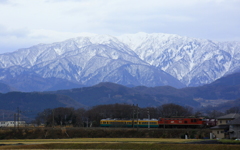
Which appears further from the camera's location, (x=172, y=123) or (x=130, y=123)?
(x=130, y=123)

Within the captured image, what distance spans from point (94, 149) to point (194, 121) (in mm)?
51587

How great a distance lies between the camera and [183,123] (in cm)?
11738

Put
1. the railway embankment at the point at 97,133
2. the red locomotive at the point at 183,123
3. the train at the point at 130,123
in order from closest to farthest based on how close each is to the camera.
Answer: the railway embankment at the point at 97,133 → the red locomotive at the point at 183,123 → the train at the point at 130,123

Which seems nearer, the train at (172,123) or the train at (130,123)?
the train at (172,123)

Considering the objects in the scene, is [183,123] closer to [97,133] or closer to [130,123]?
[130,123]

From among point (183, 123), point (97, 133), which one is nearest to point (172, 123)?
point (183, 123)

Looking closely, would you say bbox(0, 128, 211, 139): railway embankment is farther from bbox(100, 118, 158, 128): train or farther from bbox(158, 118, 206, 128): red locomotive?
bbox(100, 118, 158, 128): train

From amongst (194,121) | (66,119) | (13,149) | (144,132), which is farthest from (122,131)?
(66,119)

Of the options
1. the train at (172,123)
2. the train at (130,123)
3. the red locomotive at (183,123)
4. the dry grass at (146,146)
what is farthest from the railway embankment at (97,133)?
the dry grass at (146,146)

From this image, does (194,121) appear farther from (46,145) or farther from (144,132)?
(46,145)

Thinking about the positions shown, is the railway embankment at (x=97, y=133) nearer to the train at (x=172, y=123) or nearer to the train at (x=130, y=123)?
the train at (x=172, y=123)

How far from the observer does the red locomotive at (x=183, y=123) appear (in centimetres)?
11688

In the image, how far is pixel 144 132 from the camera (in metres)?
106

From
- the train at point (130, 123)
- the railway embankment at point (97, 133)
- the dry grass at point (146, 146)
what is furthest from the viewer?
the train at point (130, 123)
